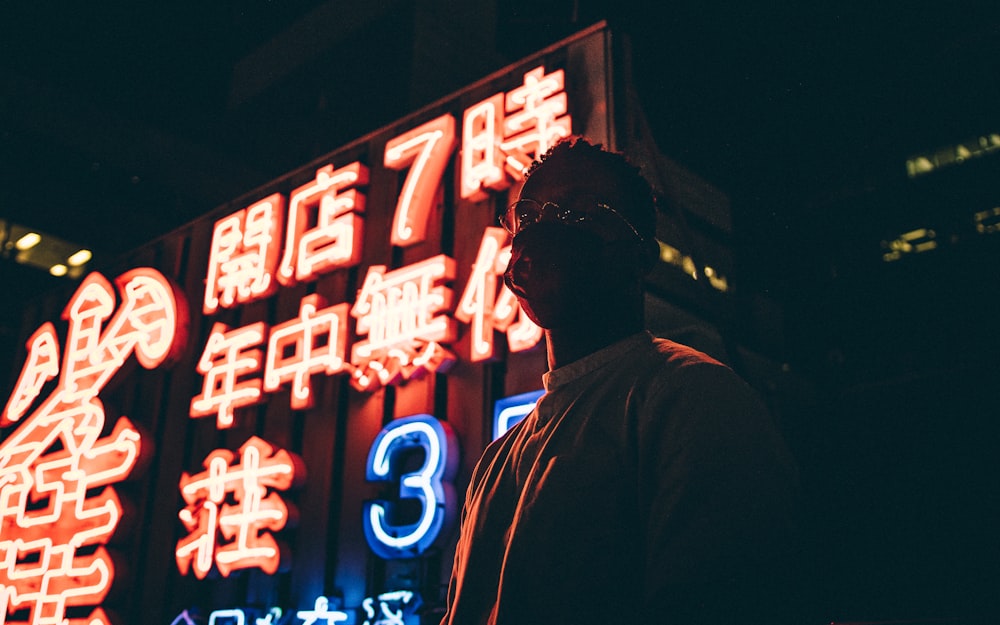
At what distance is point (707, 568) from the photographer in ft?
3.18

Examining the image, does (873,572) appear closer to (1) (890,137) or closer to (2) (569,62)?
(1) (890,137)

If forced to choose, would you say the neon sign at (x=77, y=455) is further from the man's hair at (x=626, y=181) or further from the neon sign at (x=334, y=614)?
the man's hair at (x=626, y=181)

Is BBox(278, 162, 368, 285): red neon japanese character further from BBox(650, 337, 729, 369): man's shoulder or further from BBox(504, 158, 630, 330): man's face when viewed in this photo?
BBox(650, 337, 729, 369): man's shoulder

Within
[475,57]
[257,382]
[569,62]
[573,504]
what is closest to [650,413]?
[573,504]

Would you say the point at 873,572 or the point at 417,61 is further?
the point at 873,572

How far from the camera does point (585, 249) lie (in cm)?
146

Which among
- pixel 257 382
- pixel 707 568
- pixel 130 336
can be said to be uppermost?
pixel 130 336

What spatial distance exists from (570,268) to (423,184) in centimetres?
327

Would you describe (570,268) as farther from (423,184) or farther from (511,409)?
(423,184)

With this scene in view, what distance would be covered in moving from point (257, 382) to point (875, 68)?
179 inches

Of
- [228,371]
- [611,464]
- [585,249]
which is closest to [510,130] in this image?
[228,371]

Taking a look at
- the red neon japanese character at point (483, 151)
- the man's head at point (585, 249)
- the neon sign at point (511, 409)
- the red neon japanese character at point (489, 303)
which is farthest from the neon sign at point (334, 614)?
the man's head at point (585, 249)

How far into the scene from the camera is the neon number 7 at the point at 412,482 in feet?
12.3

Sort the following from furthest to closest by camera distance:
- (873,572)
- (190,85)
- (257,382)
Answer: (873,572) → (190,85) → (257,382)
